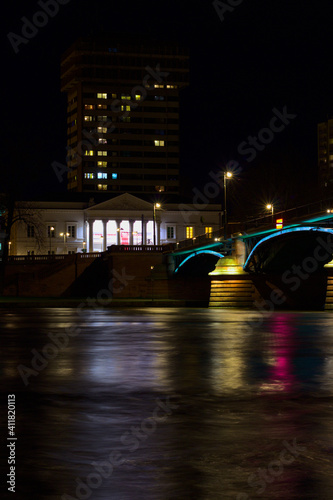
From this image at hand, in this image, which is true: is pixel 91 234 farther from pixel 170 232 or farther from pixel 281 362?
pixel 281 362

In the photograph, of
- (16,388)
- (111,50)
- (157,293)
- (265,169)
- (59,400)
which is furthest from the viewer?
(111,50)

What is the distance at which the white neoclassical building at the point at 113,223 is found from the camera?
5128 inches

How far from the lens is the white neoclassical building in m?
130

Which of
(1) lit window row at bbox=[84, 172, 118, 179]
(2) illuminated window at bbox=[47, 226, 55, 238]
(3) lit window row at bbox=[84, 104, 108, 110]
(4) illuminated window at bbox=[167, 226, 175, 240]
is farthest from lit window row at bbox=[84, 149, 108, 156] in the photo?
(2) illuminated window at bbox=[47, 226, 55, 238]

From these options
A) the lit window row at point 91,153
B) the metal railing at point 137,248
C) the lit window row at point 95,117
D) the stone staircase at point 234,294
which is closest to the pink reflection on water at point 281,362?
the stone staircase at point 234,294

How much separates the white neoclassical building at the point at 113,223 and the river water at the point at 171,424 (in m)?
109

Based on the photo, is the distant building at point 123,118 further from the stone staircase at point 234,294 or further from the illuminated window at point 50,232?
the stone staircase at point 234,294

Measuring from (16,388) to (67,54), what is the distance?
18656 cm

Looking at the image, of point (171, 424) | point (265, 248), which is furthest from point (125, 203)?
point (171, 424)

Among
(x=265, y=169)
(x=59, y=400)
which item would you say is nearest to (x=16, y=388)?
(x=59, y=400)

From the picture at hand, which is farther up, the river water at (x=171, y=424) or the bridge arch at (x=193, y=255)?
the bridge arch at (x=193, y=255)

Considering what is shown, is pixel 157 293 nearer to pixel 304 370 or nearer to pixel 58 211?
pixel 58 211

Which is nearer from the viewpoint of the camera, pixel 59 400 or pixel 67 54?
pixel 59 400

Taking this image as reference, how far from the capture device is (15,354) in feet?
70.5
